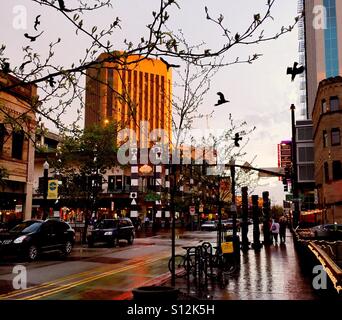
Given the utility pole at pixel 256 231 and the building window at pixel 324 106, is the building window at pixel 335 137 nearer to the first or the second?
the building window at pixel 324 106

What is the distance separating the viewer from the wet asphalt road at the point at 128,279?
441 inches

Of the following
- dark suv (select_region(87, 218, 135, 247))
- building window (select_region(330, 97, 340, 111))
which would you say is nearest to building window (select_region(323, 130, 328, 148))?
building window (select_region(330, 97, 340, 111))

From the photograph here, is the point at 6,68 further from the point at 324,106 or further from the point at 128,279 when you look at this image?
the point at 324,106

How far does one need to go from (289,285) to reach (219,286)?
6.68ft

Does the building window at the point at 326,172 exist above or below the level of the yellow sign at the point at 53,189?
above

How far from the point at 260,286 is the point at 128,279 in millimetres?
4245

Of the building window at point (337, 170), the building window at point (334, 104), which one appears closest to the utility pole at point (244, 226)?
the building window at point (337, 170)

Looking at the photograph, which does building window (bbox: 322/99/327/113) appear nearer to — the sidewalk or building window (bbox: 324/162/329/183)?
building window (bbox: 324/162/329/183)

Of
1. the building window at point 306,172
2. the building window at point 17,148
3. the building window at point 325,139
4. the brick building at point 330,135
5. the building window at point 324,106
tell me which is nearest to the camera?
the building window at point 17,148

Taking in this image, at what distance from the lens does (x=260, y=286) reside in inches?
489

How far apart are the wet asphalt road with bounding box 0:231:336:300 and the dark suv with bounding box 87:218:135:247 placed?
7351 mm

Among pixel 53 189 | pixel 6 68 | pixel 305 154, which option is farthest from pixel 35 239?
Result: pixel 305 154

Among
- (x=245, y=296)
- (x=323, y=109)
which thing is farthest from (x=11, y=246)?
(x=323, y=109)

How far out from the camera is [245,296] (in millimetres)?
10891
